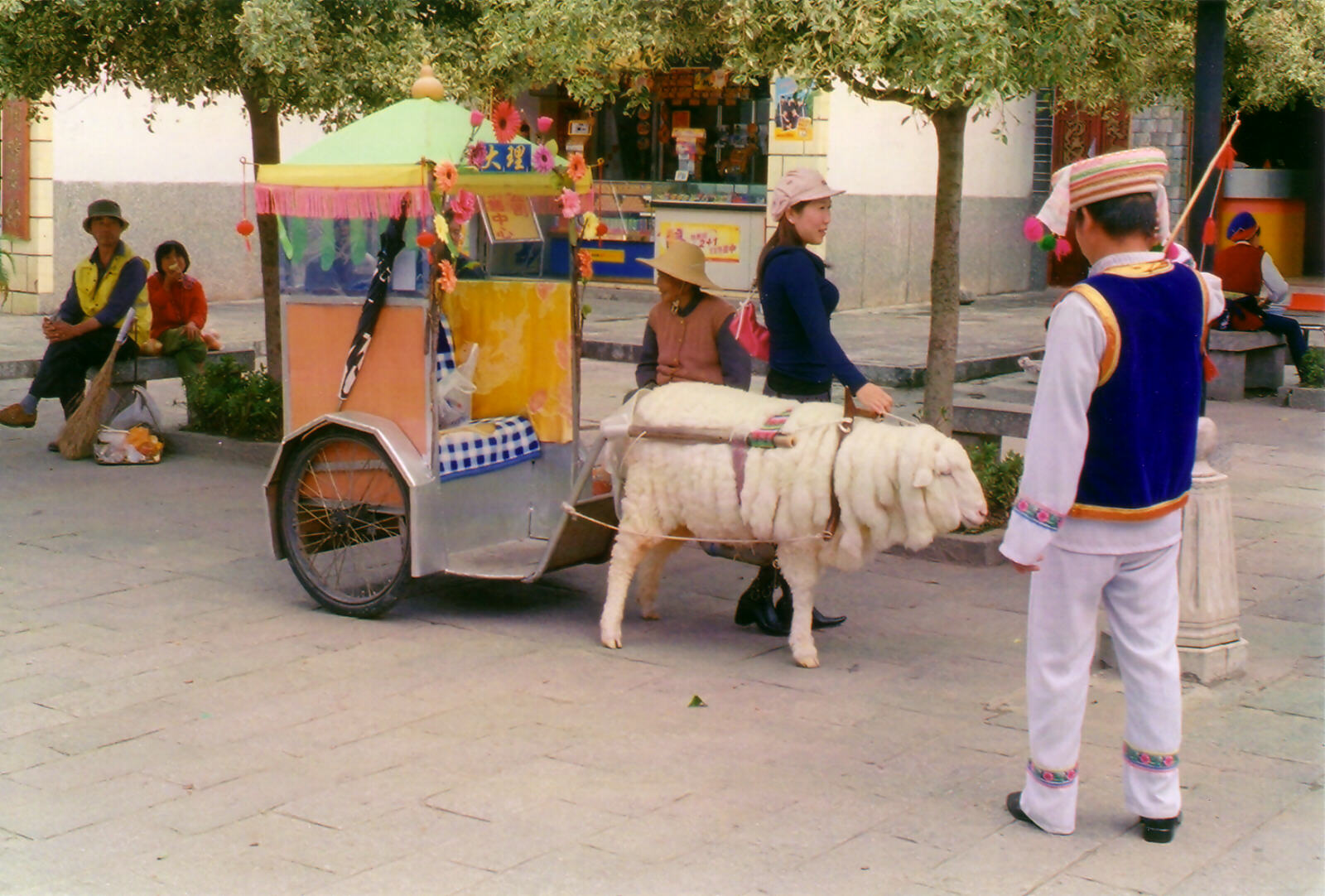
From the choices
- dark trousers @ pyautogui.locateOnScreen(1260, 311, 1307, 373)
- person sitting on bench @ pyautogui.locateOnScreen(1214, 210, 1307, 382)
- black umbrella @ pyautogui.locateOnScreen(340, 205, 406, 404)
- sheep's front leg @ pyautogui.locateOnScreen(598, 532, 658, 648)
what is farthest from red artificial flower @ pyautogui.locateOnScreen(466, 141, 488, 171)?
dark trousers @ pyautogui.locateOnScreen(1260, 311, 1307, 373)

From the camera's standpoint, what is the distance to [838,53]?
661cm

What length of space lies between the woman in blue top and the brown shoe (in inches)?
232

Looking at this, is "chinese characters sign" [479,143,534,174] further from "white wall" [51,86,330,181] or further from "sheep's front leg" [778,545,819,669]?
"white wall" [51,86,330,181]

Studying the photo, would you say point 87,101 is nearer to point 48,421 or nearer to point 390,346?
point 48,421

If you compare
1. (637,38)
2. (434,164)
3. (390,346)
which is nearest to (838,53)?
(637,38)

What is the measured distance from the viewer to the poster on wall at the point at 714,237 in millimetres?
19938

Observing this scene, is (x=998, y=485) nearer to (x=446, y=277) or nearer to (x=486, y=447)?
(x=486, y=447)

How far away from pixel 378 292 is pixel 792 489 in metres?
1.97

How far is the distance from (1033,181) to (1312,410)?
11.0 metres

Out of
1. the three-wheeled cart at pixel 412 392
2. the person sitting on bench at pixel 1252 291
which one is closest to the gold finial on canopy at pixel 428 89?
the three-wheeled cart at pixel 412 392

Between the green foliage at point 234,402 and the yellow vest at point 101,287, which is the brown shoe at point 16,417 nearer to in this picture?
the yellow vest at point 101,287

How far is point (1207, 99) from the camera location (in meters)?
6.45

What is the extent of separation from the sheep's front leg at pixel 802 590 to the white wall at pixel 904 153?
42.9 feet

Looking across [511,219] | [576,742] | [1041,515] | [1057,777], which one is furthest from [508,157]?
[1057,777]
